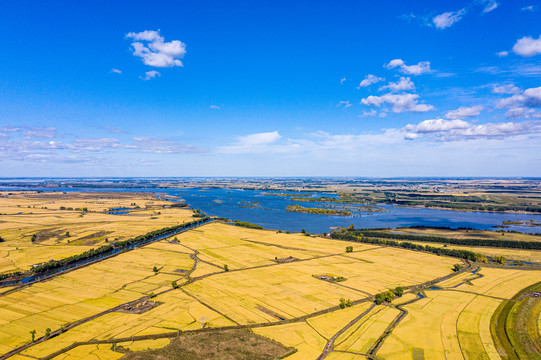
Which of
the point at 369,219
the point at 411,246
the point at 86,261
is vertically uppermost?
the point at 369,219

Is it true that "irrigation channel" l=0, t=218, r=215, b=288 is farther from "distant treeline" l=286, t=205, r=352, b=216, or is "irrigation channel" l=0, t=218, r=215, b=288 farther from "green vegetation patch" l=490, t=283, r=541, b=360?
"green vegetation patch" l=490, t=283, r=541, b=360

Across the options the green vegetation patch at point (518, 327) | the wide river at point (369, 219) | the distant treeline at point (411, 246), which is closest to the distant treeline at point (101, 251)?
the wide river at point (369, 219)

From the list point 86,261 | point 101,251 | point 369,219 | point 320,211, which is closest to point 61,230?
point 101,251

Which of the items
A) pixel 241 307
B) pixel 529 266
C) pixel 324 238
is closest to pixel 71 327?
pixel 241 307

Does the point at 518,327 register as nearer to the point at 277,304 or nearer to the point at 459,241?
the point at 277,304

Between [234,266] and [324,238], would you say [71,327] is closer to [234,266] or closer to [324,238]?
[234,266]

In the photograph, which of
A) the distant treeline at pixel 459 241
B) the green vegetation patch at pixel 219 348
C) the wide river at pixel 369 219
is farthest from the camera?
the wide river at pixel 369 219

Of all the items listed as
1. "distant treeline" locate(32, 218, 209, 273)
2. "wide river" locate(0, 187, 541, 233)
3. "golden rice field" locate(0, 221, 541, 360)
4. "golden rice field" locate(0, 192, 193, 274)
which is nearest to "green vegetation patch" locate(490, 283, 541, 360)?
"golden rice field" locate(0, 221, 541, 360)

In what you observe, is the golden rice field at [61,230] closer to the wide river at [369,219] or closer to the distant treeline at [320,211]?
the wide river at [369,219]
